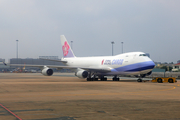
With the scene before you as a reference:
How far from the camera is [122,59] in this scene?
127ft

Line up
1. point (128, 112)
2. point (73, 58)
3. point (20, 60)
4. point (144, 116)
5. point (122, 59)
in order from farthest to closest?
point (20, 60) → point (73, 58) → point (122, 59) → point (128, 112) → point (144, 116)

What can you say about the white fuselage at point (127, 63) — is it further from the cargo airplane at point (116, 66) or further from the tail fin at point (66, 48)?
the tail fin at point (66, 48)

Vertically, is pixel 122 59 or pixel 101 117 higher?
pixel 122 59

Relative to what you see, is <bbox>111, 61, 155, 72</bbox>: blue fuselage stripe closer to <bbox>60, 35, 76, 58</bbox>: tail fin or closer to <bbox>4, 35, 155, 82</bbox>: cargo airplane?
<bbox>4, 35, 155, 82</bbox>: cargo airplane

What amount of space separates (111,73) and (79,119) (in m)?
31.6

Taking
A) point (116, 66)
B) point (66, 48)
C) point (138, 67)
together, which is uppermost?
point (66, 48)

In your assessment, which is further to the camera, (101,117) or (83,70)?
(83,70)

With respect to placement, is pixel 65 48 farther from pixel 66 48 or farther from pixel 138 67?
pixel 138 67

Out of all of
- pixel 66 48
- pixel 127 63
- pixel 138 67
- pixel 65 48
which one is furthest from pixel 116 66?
pixel 65 48

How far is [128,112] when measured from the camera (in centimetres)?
1097

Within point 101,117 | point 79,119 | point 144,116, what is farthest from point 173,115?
point 79,119

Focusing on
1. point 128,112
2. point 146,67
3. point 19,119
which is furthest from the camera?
point 146,67

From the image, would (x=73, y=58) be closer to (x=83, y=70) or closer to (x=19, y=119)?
(x=83, y=70)

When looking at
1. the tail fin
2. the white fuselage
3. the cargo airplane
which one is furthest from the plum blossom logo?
the white fuselage
